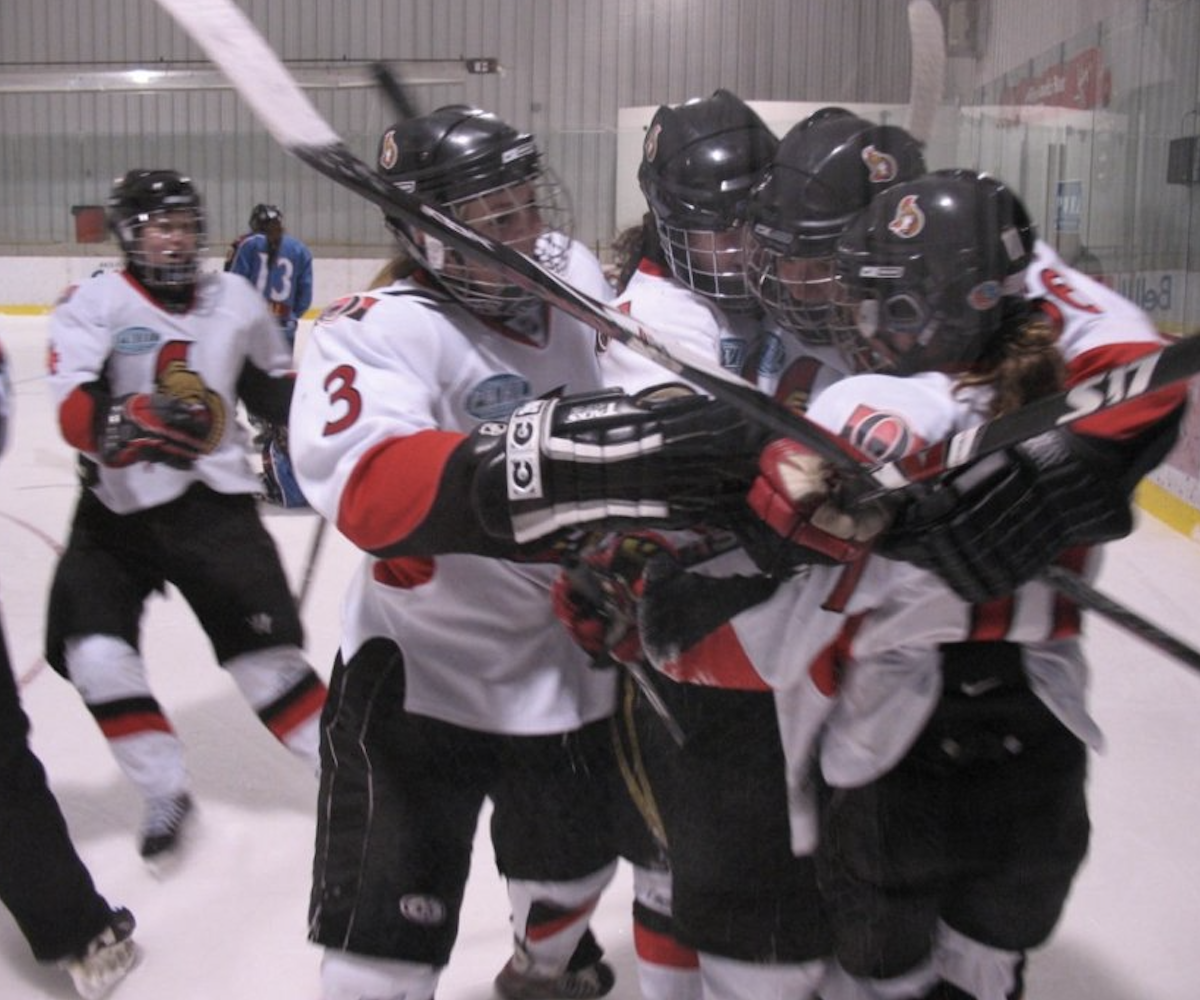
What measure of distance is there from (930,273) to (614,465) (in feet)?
0.74

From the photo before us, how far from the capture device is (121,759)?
81.0 inches

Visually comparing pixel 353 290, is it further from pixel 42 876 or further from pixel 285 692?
pixel 285 692

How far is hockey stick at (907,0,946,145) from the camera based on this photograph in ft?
3.34

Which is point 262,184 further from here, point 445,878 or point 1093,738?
point 1093,738

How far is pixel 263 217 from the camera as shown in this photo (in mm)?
1500

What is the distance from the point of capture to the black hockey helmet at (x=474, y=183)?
1.07 metres

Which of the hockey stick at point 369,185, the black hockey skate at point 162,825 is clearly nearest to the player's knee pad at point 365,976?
the hockey stick at point 369,185

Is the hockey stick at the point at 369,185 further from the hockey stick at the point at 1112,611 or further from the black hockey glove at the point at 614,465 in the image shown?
the hockey stick at the point at 1112,611

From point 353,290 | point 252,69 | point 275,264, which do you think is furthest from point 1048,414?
point 275,264

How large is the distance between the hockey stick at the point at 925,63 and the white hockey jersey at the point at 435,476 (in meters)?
0.29

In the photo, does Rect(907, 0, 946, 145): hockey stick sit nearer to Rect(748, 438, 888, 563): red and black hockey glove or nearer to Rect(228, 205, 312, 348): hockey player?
Rect(748, 438, 888, 563): red and black hockey glove

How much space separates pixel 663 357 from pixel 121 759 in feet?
4.65

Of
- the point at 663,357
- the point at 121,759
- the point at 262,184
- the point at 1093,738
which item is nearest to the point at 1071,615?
the point at 1093,738

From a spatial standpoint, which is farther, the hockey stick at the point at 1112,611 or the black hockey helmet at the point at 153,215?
the black hockey helmet at the point at 153,215
